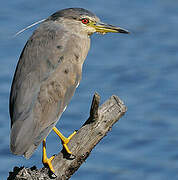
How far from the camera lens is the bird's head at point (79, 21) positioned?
6.51 meters

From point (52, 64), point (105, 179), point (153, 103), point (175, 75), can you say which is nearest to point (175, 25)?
point (175, 75)

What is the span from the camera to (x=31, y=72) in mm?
5977

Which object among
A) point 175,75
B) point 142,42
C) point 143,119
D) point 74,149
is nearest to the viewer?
point 74,149

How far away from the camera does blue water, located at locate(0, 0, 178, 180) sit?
9555mm

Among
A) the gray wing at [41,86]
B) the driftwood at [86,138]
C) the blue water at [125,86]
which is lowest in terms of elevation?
the driftwood at [86,138]

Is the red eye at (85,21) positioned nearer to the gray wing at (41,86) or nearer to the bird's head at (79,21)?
the bird's head at (79,21)

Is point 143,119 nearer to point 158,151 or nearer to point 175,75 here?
point 158,151

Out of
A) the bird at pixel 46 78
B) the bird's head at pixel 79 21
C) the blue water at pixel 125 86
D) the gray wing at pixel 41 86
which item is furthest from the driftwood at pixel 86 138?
the blue water at pixel 125 86

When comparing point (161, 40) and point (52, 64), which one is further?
point (161, 40)

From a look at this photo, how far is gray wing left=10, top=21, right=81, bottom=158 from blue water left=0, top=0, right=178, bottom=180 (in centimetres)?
333

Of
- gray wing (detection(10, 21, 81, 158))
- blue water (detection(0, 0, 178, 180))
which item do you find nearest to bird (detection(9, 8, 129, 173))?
gray wing (detection(10, 21, 81, 158))

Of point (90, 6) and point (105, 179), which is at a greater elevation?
point (90, 6)

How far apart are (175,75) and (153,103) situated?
2.65ft

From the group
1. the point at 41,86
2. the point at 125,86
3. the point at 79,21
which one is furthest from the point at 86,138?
the point at 125,86
